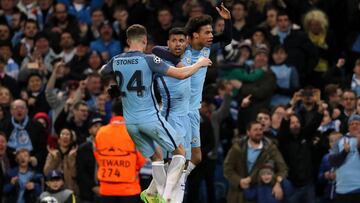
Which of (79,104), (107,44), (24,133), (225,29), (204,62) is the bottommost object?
(24,133)

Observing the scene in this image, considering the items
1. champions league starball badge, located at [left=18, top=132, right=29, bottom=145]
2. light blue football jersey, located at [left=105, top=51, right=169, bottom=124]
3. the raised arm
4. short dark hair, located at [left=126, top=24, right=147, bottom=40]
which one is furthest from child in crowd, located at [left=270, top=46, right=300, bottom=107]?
short dark hair, located at [left=126, top=24, right=147, bottom=40]

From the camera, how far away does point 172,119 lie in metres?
17.2

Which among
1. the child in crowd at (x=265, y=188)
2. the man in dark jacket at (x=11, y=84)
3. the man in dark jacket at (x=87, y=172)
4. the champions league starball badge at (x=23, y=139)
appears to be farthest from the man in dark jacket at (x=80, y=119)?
the child in crowd at (x=265, y=188)

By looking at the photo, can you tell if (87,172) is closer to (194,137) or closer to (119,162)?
(119,162)

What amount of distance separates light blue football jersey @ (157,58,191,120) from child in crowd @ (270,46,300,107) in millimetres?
7392

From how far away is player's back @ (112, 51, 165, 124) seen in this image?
1636 cm

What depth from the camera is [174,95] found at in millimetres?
17125

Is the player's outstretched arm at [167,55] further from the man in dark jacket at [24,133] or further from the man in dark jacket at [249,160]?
the man in dark jacket at [24,133]

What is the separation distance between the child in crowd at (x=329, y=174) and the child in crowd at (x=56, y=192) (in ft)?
14.5

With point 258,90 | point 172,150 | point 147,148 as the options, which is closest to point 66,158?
point 258,90

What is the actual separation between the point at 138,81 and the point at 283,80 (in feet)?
27.9

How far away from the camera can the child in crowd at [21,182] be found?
22.4 metres

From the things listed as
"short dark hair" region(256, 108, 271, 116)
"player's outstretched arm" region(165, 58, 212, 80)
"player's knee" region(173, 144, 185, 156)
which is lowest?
"player's knee" region(173, 144, 185, 156)

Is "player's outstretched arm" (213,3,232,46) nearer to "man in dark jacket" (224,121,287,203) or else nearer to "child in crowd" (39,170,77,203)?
"man in dark jacket" (224,121,287,203)
